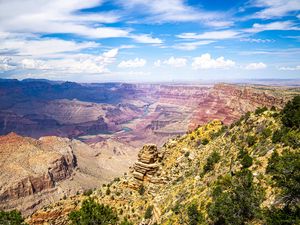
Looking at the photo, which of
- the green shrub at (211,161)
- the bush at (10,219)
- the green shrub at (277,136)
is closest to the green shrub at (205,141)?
the green shrub at (211,161)

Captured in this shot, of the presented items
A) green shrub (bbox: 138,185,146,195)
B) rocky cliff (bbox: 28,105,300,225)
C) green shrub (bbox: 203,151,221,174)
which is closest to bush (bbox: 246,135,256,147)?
rocky cliff (bbox: 28,105,300,225)

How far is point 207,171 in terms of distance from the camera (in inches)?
1455

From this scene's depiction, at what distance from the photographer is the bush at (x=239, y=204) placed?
24.2 m

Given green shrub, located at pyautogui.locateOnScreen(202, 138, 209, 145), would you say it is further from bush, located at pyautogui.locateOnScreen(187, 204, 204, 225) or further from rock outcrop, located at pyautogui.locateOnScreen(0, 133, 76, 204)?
rock outcrop, located at pyautogui.locateOnScreen(0, 133, 76, 204)

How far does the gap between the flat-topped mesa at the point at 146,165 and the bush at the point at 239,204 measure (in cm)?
1932

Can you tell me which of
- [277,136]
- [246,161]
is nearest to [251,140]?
[277,136]

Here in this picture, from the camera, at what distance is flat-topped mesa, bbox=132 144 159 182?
151 feet

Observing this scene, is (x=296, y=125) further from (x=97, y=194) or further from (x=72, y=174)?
(x=72, y=174)

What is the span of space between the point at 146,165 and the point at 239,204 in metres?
22.6

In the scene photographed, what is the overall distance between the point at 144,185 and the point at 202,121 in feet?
368

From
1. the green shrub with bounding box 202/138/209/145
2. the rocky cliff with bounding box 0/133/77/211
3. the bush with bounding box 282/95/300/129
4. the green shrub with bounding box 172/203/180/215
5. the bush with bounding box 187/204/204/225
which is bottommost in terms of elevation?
the rocky cliff with bounding box 0/133/77/211

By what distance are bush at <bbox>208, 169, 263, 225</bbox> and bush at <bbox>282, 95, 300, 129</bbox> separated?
8.40m

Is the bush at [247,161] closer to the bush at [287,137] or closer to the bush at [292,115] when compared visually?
the bush at [287,137]

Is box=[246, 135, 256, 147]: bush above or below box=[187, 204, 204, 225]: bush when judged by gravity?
above
